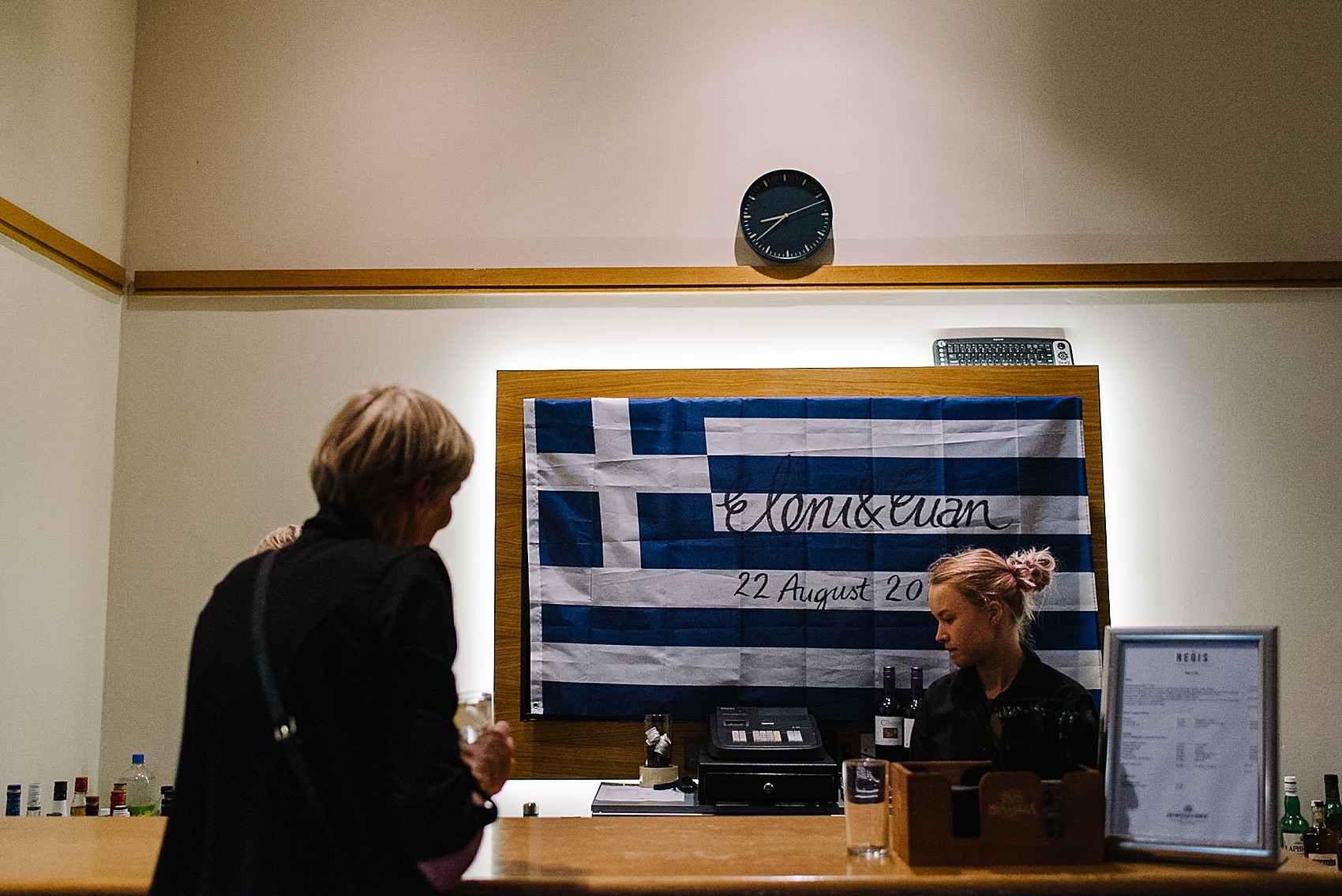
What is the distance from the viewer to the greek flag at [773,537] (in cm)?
366

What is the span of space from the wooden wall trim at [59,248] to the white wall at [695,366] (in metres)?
0.17

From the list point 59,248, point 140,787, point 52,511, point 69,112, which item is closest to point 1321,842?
point 140,787

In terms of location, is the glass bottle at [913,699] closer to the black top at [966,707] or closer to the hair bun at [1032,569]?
the black top at [966,707]

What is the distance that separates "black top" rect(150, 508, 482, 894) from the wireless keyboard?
110 inches

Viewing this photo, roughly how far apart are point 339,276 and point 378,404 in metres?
2.58

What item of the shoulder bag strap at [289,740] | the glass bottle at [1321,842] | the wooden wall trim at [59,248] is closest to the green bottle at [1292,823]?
the glass bottle at [1321,842]

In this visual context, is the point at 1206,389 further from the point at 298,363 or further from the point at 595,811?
the point at 298,363

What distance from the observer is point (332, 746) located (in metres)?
1.33

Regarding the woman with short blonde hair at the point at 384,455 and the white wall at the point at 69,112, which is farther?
the white wall at the point at 69,112

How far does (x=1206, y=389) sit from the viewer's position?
385 centimetres

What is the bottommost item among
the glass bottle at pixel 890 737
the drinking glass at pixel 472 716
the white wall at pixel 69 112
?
the glass bottle at pixel 890 737

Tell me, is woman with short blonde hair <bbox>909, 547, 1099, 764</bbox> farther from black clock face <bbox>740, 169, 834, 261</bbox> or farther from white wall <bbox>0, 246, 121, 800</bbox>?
white wall <bbox>0, 246, 121, 800</bbox>

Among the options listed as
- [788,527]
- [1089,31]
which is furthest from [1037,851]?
[1089,31]

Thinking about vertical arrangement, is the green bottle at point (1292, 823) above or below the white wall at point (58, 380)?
below
